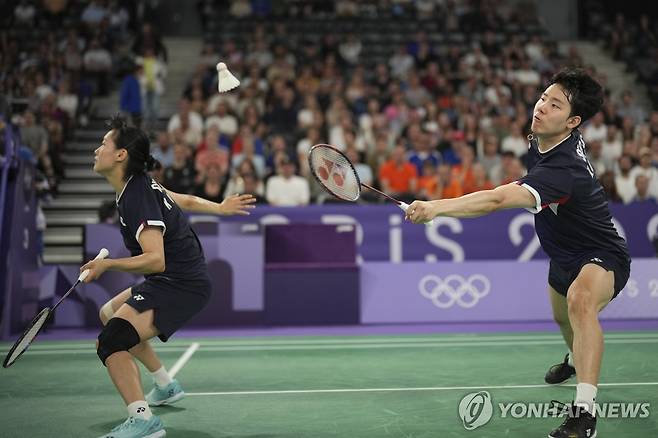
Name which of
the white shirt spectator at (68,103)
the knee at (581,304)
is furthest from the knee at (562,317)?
the white shirt spectator at (68,103)

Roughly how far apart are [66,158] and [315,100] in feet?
13.6

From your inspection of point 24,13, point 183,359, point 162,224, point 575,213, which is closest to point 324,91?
point 24,13

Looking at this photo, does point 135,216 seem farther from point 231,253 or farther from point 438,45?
point 438,45

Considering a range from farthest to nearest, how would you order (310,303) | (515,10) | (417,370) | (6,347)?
(515,10) → (310,303) → (6,347) → (417,370)

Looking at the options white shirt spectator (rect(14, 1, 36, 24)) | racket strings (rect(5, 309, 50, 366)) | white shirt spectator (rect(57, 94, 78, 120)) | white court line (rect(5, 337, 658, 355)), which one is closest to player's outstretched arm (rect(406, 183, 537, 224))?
racket strings (rect(5, 309, 50, 366))

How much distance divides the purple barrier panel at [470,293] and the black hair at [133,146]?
5.51 metres

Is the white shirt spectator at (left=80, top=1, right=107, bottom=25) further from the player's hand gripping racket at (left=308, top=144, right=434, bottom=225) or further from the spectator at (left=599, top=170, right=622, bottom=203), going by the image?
the player's hand gripping racket at (left=308, top=144, right=434, bottom=225)

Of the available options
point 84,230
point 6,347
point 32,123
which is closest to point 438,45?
point 32,123

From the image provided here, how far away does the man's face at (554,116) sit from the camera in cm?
510

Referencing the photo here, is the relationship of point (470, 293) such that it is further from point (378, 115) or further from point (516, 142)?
point (378, 115)

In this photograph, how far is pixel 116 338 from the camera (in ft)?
16.8

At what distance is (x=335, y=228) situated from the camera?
35.4 ft

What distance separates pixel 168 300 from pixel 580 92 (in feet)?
8.47

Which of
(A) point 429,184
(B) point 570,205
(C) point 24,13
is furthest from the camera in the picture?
(C) point 24,13
